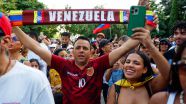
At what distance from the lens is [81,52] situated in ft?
15.0

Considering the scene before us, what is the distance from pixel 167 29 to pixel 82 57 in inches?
1637

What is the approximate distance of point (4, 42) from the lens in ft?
7.91

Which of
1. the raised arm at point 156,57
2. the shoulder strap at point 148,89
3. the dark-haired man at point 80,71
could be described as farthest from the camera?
the dark-haired man at point 80,71

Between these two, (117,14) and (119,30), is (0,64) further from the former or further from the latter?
(119,30)

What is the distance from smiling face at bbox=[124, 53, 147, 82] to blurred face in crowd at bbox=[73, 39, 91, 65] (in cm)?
73

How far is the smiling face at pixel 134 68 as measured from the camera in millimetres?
3916

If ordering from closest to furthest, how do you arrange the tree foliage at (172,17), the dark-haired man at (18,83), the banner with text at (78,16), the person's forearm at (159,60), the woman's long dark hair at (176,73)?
1. the dark-haired man at (18,83)
2. the woman's long dark hair at (176,73)
3. the person's forearm at (159,60)
4. the banner with text at (78,16)
5. the tree foliage at (172,17)

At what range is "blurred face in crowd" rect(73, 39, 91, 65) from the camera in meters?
4.53

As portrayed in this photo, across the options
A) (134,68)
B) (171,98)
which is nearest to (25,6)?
(134,68)

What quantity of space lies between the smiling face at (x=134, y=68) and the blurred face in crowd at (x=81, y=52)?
727mm

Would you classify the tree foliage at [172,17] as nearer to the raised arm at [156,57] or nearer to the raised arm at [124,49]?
the raised arm at [124,49]

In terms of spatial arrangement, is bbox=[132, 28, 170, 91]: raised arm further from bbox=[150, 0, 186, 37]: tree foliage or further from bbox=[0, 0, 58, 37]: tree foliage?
bbox=[150, 0, 186, 37]: tree foliage

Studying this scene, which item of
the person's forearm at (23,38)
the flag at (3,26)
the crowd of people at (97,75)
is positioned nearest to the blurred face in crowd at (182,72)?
the crowd of people at (97,75)


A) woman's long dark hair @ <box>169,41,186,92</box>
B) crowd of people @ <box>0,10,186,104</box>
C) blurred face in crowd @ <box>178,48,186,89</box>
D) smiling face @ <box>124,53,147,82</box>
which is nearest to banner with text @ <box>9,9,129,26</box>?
crowd of people @ <box>0,10,186,104</box>
